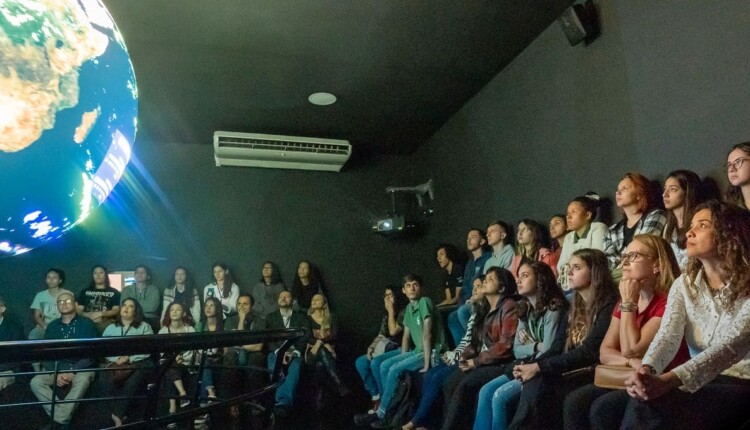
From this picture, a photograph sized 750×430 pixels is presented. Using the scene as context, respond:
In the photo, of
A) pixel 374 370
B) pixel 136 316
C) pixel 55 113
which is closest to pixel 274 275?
pixel 136 316

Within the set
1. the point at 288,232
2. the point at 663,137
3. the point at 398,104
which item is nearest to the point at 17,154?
the point at 663,137

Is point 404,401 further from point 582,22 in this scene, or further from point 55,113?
point 55,113

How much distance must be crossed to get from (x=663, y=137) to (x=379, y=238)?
4689 mm

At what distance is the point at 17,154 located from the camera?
1417 millimetres

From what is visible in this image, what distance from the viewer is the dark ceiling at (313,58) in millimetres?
4066

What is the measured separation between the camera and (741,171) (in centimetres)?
243

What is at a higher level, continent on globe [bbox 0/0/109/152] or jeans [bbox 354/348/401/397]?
continent on globe [bbox 0/0/109/152]

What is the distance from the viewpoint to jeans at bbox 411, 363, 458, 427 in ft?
13.2

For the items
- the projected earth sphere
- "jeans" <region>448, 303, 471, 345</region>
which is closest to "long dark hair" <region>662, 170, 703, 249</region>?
"jeans" <region>448, 303, 471, 345</region>

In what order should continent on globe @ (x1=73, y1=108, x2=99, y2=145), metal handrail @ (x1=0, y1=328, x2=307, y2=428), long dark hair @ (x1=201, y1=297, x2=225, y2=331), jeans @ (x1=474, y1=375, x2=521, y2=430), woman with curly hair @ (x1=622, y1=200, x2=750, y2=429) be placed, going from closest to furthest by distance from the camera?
metal handrail @ (x1=0, y1=328, x2=307, y2=428), continent on globe @ (x1=73, y1=108, x2=99, y2=145), woman with curly hair @ (x1=622, y1=200, x2=750, y2=429), jeans @ (x1=474, y1=375, x2=521, y2=430), long dark hair @ (x1=201, y1=297, x2=225, y2=331)

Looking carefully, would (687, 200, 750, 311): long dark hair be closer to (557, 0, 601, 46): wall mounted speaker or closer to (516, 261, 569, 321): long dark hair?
(516, 261, 569, 321): long dark hair

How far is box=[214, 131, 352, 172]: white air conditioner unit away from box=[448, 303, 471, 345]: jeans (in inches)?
114

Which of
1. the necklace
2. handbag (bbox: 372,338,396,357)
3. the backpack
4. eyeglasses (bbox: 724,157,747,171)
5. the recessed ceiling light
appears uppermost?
the recessed ceiling light

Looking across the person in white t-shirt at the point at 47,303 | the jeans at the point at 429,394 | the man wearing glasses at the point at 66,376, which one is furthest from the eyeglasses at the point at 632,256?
the person in white t-shirt at the point at 47,303
